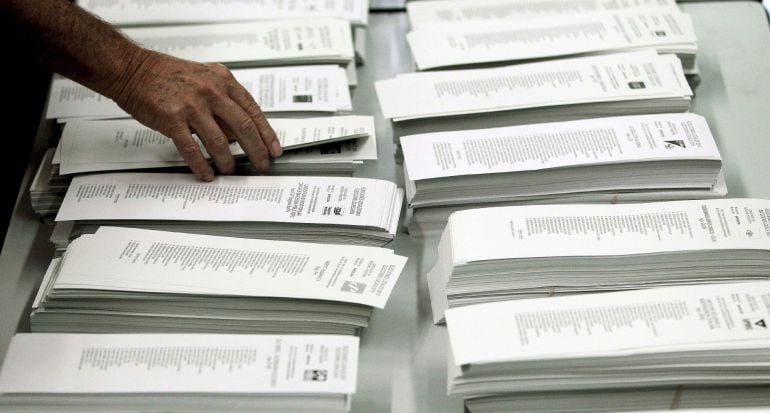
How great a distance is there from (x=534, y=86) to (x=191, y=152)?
52 centimetres

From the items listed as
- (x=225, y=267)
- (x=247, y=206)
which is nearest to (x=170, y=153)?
(x=247, y=206)

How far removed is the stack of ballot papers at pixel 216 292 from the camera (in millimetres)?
1027

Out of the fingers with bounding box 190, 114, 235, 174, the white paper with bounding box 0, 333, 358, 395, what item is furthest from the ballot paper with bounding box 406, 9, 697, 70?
the white paper with bounding box 0, 333, 358, 395

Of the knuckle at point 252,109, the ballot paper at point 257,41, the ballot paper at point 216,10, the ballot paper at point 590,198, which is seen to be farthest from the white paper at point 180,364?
the ballot paper at point 216,10

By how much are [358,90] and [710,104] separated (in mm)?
563

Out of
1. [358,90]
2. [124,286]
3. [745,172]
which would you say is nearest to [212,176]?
[124,286]

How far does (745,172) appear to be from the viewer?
1.26m

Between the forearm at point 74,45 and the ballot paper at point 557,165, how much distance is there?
16.9 inches

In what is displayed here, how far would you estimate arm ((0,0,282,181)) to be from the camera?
1.22 metres

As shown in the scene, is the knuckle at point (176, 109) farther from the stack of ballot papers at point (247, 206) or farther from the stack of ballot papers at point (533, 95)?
the stack of ballot papers at point (533, 95)

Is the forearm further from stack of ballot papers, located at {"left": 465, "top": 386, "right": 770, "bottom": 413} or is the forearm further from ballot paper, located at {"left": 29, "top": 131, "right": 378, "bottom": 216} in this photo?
stack of ballot papers, located at {"left": 465, "top": 386, "right": 770, "bottom": 413}

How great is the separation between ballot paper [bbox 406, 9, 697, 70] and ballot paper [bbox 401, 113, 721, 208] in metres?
0.25

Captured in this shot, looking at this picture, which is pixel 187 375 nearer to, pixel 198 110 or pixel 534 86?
pixel 198 110

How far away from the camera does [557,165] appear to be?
1154 millimetres
